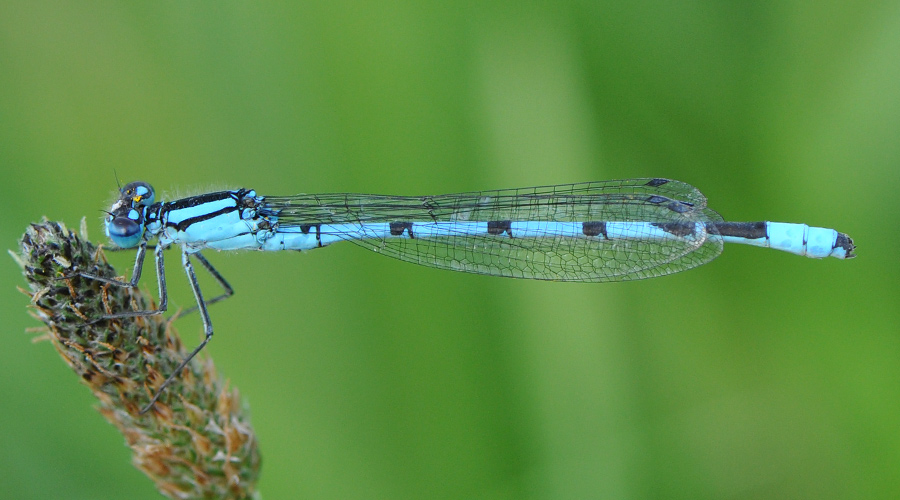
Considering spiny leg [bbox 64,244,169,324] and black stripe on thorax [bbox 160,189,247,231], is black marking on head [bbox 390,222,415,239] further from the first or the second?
spiny leg [bbox 64,244,169,324]

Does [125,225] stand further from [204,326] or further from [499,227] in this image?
[499,227]

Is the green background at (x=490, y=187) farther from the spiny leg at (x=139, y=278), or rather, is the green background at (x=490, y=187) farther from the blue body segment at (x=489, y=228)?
the spiny leg at (x=139, y=278)

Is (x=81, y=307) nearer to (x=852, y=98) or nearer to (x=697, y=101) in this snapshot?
(x=697, y=101)

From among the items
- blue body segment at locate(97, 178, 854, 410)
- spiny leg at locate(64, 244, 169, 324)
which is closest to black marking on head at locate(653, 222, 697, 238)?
blue body segment at locate(97, 178, 854, 410)

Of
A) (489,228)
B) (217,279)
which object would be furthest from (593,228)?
(217,279)

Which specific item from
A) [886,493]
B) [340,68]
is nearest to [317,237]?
[340,68]

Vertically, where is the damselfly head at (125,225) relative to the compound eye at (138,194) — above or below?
below

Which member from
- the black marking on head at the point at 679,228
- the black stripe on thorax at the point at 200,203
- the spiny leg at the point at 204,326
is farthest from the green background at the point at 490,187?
the spiny leg at the point at 204,326
